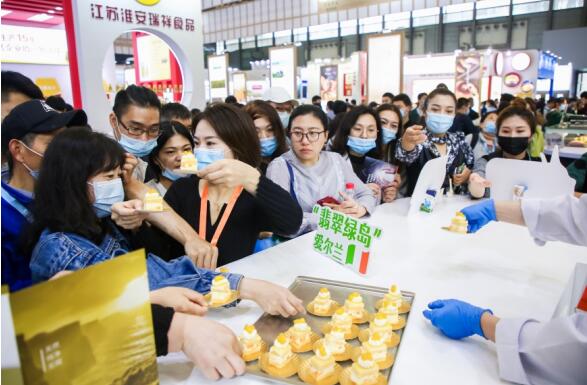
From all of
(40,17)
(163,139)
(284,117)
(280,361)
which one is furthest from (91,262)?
(40,17)

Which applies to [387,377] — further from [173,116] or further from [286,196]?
[173,116]

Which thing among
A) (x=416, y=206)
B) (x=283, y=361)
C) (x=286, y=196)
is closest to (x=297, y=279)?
(x=286, y=196)

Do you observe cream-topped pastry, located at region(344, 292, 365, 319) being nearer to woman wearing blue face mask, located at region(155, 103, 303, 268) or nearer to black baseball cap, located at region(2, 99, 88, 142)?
woman wearing blue face mask, located at region(155, 103, 303, 268)

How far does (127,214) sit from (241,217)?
57cm

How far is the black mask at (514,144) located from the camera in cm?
321

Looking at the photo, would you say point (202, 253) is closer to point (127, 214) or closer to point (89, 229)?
point (127, 214)

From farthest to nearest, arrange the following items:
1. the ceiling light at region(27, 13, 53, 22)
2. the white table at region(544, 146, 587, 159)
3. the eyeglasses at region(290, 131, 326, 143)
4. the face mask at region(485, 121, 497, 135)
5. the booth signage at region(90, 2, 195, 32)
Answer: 1. the ceiling light at region(27, 13, 53, 22)
2. the white table at region(544, 146, 587, 159)
3. the face mask at region(485, 121, 497, 135)
4. the booth signage at region(90, 2, 195, 32)
5. the eyeglasses at region(290, 131, 326, 143)

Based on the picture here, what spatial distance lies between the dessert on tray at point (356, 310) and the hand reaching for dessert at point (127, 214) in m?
0.85

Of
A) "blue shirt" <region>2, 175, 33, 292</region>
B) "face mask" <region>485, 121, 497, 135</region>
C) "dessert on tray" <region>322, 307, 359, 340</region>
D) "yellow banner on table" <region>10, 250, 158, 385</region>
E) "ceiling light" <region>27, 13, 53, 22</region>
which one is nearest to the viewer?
"yellow banner on table" <region>10, 250, 158, 385</region>

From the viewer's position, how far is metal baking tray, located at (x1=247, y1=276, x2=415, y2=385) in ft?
3.63

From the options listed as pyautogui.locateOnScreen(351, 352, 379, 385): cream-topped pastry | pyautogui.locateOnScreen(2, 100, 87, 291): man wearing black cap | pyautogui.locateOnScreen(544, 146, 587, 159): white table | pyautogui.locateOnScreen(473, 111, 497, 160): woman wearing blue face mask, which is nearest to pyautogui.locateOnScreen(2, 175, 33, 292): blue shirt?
pyautogui.locateOnScreen(2, 100, 87, 291): man wearing black cap

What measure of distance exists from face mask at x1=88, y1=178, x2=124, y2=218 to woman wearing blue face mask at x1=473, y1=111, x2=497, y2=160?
3.97 meters

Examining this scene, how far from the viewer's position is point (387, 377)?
1090mm

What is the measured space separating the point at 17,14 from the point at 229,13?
9946 mm
